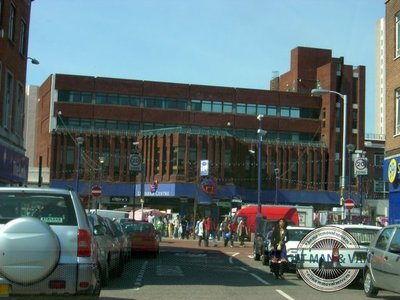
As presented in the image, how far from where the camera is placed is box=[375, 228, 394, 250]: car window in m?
11.9

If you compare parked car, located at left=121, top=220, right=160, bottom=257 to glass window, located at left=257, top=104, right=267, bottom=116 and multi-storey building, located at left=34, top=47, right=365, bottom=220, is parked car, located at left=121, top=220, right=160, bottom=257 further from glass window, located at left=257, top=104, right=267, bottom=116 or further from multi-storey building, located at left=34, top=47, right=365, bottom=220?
glass window, located at left=257, top=104, right=267, bottom=116

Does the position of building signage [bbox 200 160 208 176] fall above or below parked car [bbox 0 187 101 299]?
above

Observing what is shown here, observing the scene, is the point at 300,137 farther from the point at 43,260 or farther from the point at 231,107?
the point at 43,260

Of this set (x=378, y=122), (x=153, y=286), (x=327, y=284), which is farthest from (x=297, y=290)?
(x=378, y=122)

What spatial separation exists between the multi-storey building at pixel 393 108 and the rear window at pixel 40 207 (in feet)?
67.7

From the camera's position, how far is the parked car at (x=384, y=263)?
36.4 feet

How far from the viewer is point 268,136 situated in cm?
7650

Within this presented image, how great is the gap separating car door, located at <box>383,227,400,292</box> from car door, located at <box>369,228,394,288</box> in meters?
0.12

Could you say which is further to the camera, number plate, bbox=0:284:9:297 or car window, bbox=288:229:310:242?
car window, bbox=288:229:310:242

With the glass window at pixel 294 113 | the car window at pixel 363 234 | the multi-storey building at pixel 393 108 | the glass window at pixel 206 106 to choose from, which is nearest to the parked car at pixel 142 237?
the multi-storey building at pixel 393 108

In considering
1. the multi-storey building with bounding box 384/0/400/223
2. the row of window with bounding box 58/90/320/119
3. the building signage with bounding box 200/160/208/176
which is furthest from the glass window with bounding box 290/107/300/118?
the multi-storey building with bounding box 384/0/400/223

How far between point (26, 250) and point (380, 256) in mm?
7410

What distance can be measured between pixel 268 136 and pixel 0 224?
7011cm

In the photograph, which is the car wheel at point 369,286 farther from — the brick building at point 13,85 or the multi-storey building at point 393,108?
the brick building at point 13,85
